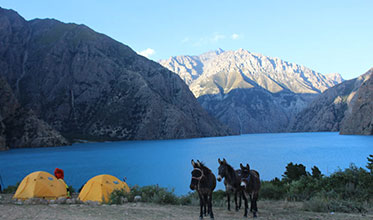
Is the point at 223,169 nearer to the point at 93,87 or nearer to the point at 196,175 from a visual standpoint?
the point at 196,175

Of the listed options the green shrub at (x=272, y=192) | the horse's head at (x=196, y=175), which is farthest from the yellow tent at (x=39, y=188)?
the green shrub at (x=272, y=192)

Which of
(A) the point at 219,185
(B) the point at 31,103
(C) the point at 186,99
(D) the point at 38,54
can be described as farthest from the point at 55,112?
(A) the point at 219,185

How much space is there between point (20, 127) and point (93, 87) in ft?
208

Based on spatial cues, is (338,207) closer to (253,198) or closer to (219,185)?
(253,198)

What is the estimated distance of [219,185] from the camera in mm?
28703

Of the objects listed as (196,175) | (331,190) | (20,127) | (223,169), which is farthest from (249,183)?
(20,127)

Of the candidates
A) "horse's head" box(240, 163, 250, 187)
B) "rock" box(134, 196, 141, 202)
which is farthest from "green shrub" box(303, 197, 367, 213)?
"rock" box(134, 196, 141, 202)

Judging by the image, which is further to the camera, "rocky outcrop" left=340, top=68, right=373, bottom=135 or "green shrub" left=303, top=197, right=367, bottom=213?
"rocky outcrop" left=340, top=68, right=373, bottom=135

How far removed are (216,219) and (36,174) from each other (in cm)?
1307

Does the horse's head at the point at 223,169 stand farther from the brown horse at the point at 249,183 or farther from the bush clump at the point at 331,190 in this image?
the bush clump at the point at 331,190

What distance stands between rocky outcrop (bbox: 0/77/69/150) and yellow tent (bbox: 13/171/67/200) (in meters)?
97.1

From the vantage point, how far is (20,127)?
109250 millimetres

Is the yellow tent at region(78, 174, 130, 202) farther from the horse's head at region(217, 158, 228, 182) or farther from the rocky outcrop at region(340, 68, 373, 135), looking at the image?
the rocky outcrop at region(340, 68, 373, 135)

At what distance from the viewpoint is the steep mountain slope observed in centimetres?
15700
